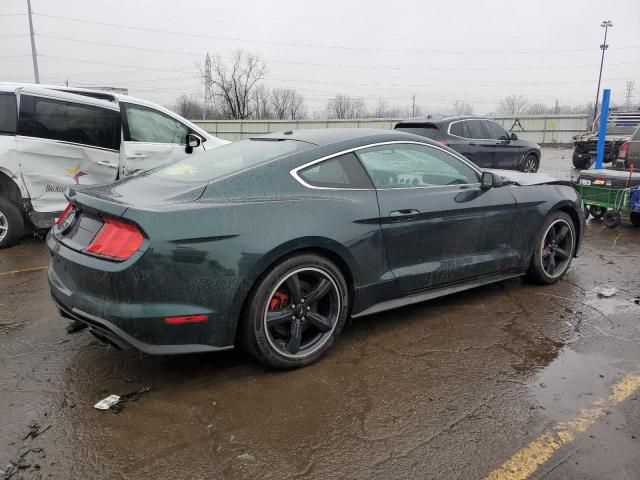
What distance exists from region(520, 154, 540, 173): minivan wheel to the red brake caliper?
36.8ft

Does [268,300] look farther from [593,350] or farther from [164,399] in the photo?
[593,350]

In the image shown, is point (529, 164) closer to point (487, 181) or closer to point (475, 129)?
point (475, 129)

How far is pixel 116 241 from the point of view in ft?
9.38

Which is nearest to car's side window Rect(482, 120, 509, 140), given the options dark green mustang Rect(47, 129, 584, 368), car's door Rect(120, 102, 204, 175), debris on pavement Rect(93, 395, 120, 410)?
car's door Rect(120, 102, 204, 175)

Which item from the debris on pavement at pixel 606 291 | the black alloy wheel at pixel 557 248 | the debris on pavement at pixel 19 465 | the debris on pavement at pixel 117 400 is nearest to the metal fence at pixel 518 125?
the black alloy wheel at pixel 557 248

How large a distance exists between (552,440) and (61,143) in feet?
20.7

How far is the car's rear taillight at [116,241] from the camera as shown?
279cm

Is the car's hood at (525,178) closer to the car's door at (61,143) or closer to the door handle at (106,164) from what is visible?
the door handle at (106,164)

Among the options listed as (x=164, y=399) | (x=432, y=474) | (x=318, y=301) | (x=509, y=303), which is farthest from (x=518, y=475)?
(x=509, y=303)

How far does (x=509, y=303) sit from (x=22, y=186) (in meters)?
5.73

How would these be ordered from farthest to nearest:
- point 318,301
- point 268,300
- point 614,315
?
1. point 614,315
2. point 318,301
3. point 268,300

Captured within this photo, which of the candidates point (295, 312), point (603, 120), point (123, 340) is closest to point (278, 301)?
point (295, 312)

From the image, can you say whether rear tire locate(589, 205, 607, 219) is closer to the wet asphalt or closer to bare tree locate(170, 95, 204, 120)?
the wet asphalt

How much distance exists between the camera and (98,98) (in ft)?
22.6
